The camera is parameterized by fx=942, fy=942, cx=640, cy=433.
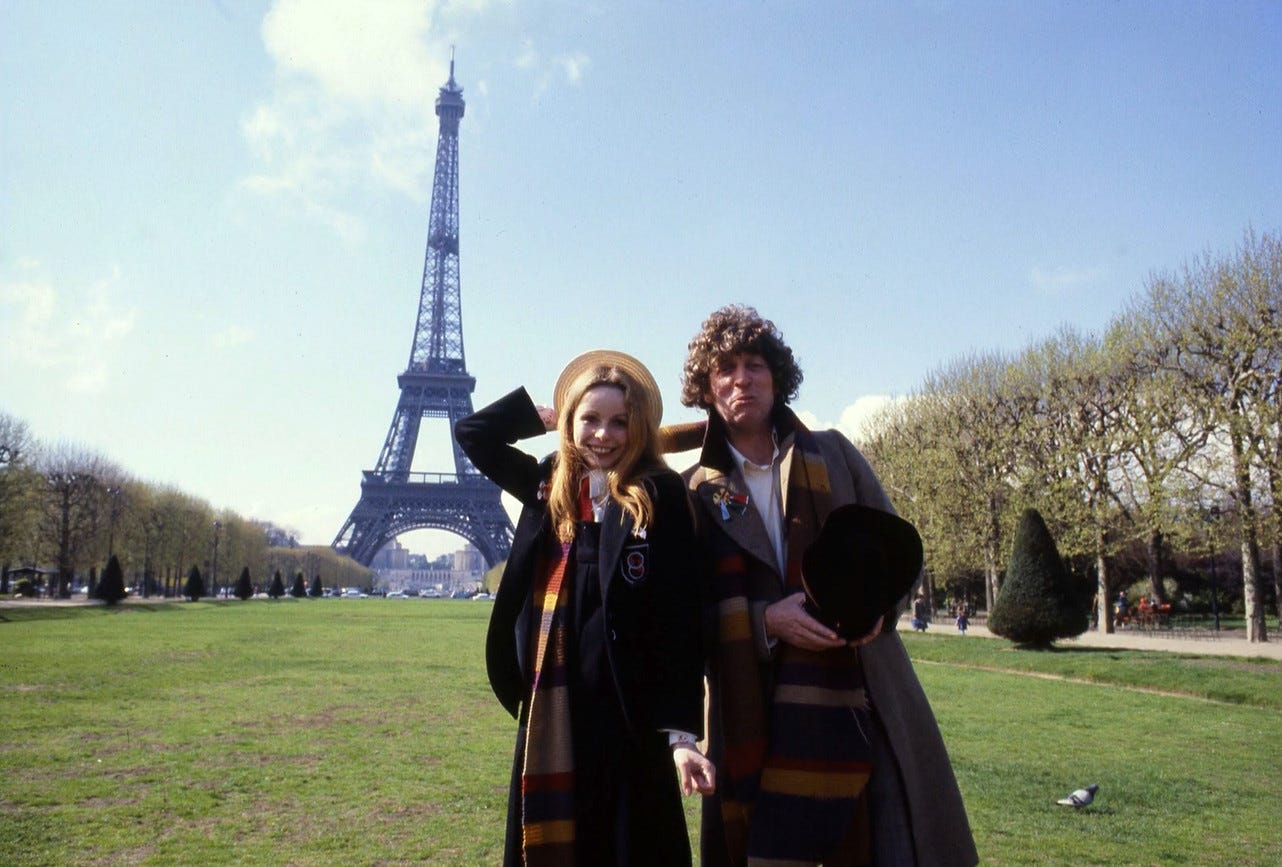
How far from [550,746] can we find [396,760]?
5.15 metres

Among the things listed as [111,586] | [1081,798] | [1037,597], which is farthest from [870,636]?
[111,586]

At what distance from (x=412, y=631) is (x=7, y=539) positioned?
16.3 meters

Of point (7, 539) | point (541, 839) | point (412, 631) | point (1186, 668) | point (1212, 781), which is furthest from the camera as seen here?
point (7, 539)

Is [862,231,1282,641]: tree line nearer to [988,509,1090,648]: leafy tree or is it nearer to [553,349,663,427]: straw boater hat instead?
[988,509,1090,648]: leafy tree

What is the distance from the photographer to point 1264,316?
68.0 ft

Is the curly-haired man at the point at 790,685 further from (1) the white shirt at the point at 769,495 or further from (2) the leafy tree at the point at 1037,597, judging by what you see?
(2) the leafy tree at the point at 1037,597

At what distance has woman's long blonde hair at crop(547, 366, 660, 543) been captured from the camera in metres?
2.57

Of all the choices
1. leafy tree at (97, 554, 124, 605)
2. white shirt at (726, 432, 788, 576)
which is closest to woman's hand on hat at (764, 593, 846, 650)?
white shirt at (726, 432, 788, 576)

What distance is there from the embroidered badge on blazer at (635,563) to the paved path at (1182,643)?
18654mm

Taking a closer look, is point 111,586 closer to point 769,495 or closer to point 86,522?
point 86,522

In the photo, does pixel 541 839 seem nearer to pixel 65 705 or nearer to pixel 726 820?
pixel 726 820

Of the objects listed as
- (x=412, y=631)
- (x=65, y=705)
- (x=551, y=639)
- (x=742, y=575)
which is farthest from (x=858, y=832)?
(x=412, y=631)

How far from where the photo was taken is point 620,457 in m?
2.61

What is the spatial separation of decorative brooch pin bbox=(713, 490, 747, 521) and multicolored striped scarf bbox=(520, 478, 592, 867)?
17.2 inches
